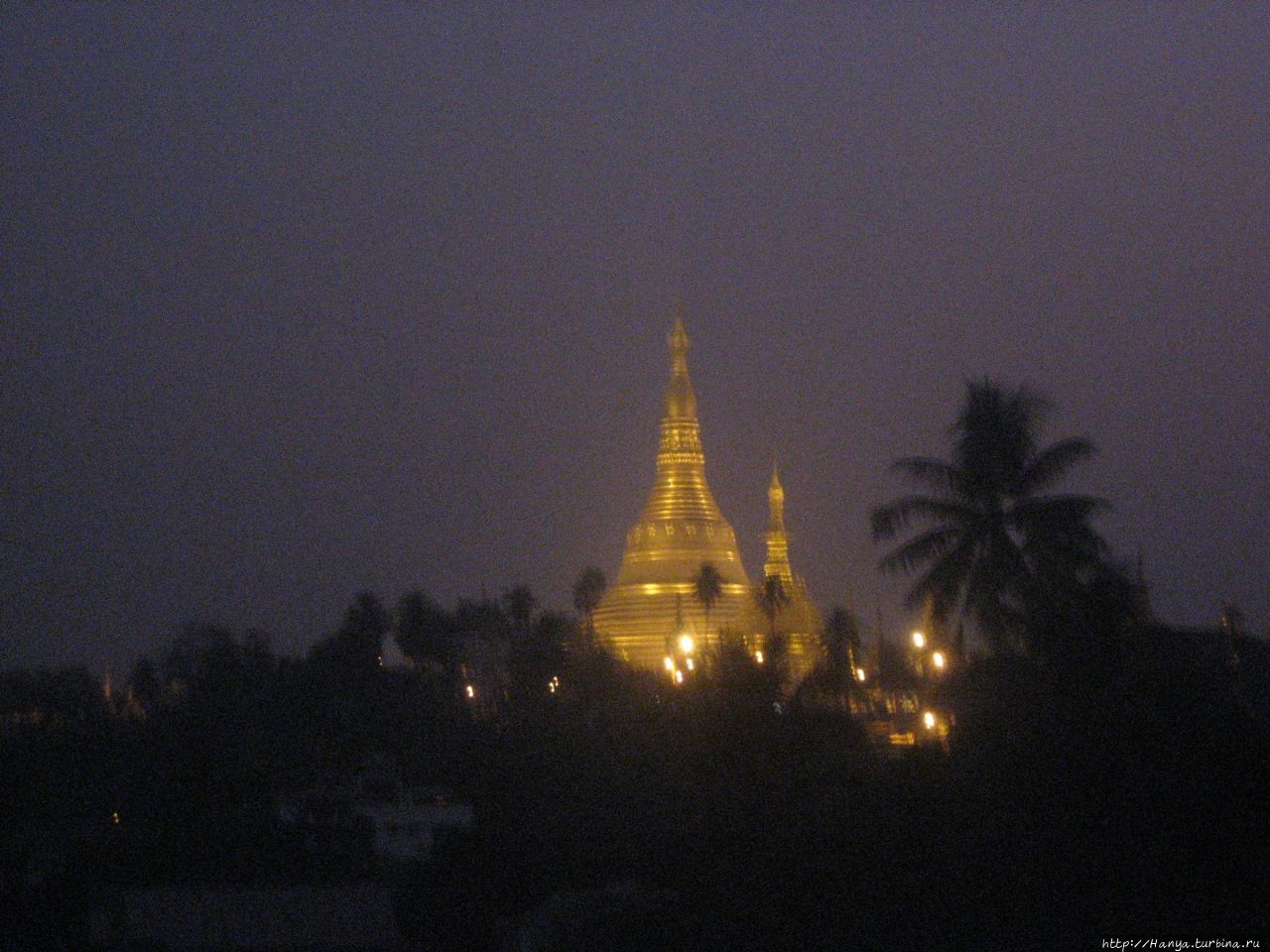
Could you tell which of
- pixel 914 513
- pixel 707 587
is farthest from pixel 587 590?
pixel 914 513

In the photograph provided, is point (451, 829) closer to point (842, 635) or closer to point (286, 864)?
point (286, 864)

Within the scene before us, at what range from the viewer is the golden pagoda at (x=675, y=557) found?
79062mm

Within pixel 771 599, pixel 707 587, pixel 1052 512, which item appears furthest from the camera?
pixel 707 587

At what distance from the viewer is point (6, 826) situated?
1468 inches

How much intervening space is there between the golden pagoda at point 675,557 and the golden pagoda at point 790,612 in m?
1.66

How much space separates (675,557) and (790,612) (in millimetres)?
7259

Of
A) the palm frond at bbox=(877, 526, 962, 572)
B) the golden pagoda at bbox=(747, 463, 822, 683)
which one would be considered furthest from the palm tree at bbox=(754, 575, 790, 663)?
the palm frond at bbox=(877, 526, 962, 572)

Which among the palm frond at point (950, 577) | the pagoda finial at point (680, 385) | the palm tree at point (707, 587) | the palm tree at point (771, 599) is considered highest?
the pagoda finial at point (680, 385)

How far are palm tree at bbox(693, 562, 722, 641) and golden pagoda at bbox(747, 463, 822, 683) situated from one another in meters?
1.75

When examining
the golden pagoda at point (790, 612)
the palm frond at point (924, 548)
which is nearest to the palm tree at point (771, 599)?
the golden pagoda at point (790, 612)

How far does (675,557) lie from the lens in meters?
82.3

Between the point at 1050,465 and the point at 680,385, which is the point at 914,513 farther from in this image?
the point at 680,385

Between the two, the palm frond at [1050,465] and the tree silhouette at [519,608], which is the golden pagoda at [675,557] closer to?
the tree silhouette at [519,608]

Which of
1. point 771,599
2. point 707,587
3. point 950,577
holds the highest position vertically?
point 707,587
